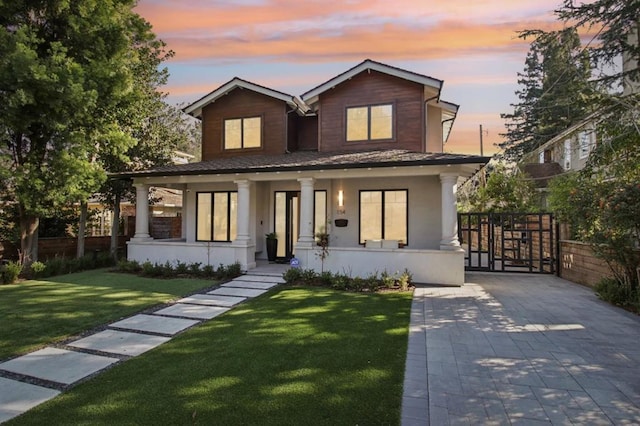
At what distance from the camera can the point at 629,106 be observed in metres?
6.17

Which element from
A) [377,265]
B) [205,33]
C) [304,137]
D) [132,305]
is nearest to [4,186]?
[132,305]

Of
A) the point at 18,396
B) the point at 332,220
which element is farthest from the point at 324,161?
the point at 18,396

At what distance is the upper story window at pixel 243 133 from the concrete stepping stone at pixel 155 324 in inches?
322

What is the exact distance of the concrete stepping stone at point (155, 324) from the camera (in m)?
5.60

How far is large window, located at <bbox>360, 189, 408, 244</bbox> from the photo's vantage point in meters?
11.0

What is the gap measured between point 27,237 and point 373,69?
39.6 ft

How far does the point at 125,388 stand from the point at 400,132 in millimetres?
10154

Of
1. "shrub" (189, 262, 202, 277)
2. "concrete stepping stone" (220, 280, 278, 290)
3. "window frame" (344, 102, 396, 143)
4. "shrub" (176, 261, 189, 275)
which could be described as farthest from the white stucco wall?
"window frame" (344, 102, 396, 143)

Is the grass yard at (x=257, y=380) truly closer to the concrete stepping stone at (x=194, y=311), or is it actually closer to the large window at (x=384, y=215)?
the concrete stepping stone at (x=194, y=311)

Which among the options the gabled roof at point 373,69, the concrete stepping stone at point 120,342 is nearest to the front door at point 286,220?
the gabled roof at point 373,69

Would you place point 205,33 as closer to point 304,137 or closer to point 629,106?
point 304,137

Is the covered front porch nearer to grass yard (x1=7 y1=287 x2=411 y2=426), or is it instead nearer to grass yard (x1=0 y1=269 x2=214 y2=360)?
grass yard (x1=0 y1=269 x2=214 y2=360)

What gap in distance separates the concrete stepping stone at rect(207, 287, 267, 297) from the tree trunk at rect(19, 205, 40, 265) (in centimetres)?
659

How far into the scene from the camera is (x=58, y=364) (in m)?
4.26
